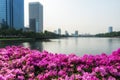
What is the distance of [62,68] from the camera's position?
5.89m

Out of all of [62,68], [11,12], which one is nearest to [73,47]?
[62,68]

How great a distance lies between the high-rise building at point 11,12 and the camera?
503 feet

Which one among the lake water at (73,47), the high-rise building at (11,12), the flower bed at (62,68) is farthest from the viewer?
the high-rise building at (11,12)

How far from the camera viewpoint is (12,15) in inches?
6299

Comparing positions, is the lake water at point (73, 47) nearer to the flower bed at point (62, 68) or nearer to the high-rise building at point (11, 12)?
the flower bed at point (62, 68)

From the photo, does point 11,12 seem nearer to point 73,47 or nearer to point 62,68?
point 73,47

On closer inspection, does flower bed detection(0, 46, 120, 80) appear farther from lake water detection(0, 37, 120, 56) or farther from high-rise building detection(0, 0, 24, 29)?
high-rise building detection(0, 0, 24, 29)

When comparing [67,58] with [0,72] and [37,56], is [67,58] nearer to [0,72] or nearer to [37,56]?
[37,56]

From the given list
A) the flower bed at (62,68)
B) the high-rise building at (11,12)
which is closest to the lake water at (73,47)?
the flower bed at (62,68)

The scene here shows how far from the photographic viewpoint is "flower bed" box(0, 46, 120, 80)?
526cm

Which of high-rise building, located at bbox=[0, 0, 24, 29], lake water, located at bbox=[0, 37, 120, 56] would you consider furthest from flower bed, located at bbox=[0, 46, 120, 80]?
high-rise building, located at bbox=[0, 0, 24, 29]

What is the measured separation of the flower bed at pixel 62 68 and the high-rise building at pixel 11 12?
14503 cm

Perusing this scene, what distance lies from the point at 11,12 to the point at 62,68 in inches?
6141

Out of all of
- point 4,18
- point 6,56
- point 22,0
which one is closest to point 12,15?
point 4,18
